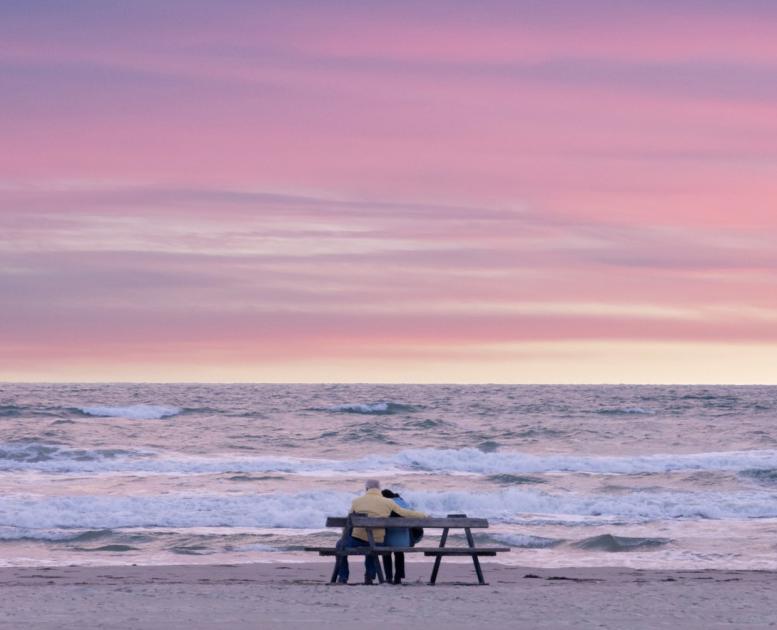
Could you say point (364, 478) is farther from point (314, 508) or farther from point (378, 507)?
point (378, 507)

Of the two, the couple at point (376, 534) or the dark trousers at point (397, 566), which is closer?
the couple at point (376, 534)

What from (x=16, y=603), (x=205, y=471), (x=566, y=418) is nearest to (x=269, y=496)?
(x=205, y=471)

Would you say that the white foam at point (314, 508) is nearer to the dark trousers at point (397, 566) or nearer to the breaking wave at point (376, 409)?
the dark trousers at point (397, 566)

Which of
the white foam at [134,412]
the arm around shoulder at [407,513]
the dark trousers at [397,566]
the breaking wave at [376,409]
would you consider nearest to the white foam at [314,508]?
the dark trousers at [397,566]

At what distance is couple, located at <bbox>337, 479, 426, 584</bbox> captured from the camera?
15.3 metres

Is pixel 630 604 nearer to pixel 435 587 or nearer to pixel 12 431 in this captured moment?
pixel 435 587

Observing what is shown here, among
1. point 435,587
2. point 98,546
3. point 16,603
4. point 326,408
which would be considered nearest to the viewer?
point 16,603

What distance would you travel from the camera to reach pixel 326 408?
6178cm

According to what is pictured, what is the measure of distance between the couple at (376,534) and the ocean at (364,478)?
157 inches

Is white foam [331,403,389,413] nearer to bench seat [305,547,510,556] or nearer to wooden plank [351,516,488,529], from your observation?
bench seat [305,547,510,556]

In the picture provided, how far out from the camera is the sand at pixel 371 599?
11.8 meters

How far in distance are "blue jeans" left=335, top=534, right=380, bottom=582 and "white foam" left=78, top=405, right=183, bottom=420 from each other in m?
39.7

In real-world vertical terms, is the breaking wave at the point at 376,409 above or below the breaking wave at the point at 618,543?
above

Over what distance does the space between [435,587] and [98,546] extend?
7.92 meters
